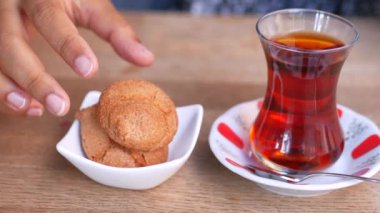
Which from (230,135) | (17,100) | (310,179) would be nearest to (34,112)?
(17,100)

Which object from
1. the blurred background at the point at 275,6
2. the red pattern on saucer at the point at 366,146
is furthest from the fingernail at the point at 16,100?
the blurred background at the point at 275,6

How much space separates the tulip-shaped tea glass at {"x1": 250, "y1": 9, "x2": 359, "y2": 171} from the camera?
0.62 meters

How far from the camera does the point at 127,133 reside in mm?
596

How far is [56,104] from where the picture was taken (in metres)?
0.62

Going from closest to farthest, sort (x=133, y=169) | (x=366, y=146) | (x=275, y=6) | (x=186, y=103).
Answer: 1. (x=133, y=169)
2. (x=366, y=146)
3. (x=186, y=103)
4. (x=275, y=6)

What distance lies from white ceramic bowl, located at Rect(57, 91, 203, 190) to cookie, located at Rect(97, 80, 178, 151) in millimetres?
32

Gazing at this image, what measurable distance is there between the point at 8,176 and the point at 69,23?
0.23 metres

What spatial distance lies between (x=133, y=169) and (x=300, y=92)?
0.77ft

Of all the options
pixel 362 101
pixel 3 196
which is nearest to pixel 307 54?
pixel 362 101

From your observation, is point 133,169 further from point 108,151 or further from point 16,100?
point 16,100

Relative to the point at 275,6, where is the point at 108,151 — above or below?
above

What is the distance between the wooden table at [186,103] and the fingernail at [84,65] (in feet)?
0.45

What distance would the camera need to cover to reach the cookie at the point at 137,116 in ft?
1.97

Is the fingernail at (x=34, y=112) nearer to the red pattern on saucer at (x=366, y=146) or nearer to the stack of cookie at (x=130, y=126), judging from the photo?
the stack of cookie at (x=130, y=126)
